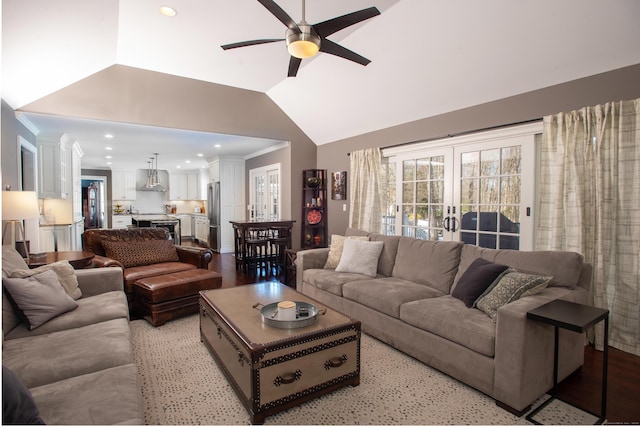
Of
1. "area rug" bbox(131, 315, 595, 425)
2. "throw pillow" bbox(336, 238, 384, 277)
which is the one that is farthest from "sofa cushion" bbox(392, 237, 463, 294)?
"area rug" bbox(131, 315, 595, 425)

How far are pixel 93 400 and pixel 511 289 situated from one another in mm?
2613

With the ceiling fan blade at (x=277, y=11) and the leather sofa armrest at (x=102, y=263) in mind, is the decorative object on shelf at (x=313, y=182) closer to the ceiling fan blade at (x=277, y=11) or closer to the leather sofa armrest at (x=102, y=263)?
the leather sofa armrest at (x=102, y=263)

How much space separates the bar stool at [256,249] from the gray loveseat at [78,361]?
305 cm

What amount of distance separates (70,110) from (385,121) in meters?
4.22

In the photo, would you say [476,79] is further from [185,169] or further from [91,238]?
[185,169]

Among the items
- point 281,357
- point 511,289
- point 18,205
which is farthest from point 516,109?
point 18,205

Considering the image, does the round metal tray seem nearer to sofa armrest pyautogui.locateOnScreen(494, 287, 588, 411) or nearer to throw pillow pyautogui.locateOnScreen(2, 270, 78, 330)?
sofa armrest pyautogui.locateOnScreen(494, 287, 588, 411)

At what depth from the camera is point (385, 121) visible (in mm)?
5215

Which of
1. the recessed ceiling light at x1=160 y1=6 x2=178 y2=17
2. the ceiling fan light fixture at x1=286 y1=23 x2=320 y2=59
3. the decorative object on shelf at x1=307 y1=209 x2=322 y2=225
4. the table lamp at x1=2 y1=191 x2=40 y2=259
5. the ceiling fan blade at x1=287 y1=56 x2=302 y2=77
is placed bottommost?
the decorative object on shelf at x1=307 y1=209 x2=322 y2=225

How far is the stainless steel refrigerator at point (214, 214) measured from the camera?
330 inches

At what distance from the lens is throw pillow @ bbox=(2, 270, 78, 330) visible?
238 centimetres

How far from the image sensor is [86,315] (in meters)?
2.59

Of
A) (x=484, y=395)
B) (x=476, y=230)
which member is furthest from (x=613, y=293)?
(x=484, y=395)

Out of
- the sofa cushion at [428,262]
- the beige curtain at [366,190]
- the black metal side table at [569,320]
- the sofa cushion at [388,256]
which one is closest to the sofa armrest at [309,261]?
the sofa cushion at [388,256]
